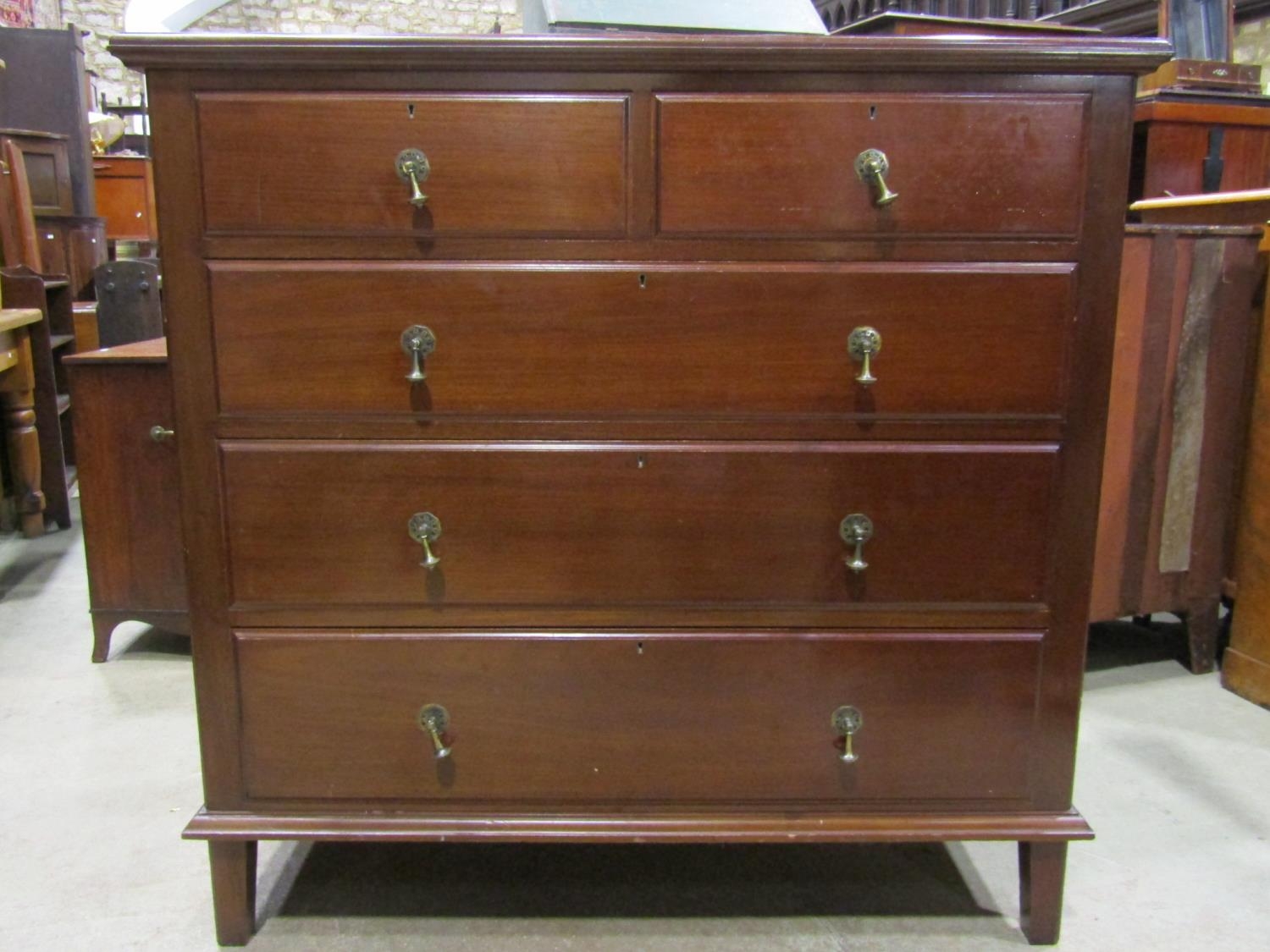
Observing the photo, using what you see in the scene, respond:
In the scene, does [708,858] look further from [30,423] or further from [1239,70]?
[30,423]

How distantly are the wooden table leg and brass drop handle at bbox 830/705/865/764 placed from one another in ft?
9.68

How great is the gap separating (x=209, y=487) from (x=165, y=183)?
1.22 ft

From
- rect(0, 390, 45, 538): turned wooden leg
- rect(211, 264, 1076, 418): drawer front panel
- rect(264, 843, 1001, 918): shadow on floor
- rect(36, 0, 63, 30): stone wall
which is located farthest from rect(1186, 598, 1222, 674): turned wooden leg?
rect(36, 0, 63, 30): stone wall

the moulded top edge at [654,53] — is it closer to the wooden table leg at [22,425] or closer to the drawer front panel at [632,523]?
the drawer front panel at [632,523]

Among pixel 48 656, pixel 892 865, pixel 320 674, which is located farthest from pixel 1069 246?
pixel 48 656

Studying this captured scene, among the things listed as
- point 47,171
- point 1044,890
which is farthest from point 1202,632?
point 47,171

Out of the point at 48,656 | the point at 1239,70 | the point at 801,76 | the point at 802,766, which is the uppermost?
the point at 1239,70

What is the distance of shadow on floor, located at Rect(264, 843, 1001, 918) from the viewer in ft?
5.05

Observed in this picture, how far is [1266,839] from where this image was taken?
67.9 inches

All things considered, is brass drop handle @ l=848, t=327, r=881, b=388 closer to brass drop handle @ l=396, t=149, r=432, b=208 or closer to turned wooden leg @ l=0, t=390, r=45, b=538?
brass drop handle @ l=396, t=149, r=432, b=208

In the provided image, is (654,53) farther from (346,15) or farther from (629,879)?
(346,15)

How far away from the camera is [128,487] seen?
2.43 meters

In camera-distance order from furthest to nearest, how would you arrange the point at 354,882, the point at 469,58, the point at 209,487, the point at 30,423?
the point at 30,423
the point at 354,882
the point at 209,487
the point at 469,58

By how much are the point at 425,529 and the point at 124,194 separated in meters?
6.45
